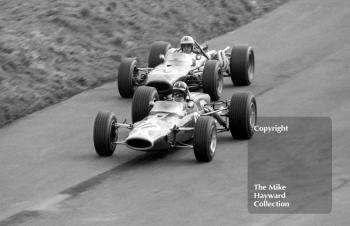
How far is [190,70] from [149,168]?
572 centimetres

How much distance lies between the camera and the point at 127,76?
23.3 m

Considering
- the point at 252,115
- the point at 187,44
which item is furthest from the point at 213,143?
the point at 187,44

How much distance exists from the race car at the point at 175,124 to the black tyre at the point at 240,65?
394 centimetres

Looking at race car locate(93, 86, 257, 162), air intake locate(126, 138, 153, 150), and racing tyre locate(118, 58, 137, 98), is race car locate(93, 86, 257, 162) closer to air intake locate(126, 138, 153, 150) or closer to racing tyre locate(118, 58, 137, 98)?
air intake locate(126, 138, 153, 150)

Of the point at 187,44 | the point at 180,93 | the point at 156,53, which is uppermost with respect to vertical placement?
the point at 187,44

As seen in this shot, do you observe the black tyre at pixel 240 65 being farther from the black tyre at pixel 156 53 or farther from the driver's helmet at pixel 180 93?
the driver's helmet at pixel 180 93

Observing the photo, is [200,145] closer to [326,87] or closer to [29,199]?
[29,199]

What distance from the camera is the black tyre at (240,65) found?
24.1 metres

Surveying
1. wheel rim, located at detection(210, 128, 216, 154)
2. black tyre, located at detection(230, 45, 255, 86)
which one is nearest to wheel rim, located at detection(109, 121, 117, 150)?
wheel rim, located at detection(210, 128, 216, 154)

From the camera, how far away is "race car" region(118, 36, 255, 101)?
22.5m

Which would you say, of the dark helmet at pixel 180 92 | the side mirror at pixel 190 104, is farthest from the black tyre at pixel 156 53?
the side mirror at pixel 190 104

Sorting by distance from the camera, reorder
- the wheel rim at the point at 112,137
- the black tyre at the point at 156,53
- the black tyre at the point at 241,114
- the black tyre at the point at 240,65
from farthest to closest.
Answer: the black tyre at the point at 156,53
the black tyre at the point at 240,65
the black tyre at the point at 241,114
the wheel rim at the point at 112,137

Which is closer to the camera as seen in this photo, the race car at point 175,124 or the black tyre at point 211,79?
the race car at point 175,124

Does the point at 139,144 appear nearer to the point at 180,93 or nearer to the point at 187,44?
the point at 180,93
